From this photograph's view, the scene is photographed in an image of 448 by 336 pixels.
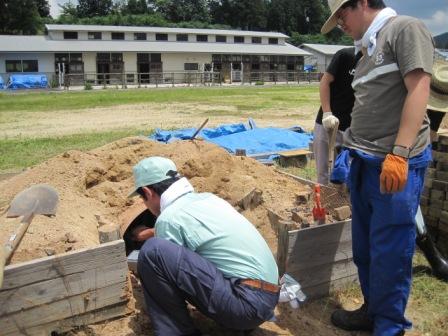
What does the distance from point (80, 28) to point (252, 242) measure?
47.2 m

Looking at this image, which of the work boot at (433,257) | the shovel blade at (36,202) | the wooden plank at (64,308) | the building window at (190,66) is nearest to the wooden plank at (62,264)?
the wooden plank at (64,308)

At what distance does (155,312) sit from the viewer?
264 centimetres

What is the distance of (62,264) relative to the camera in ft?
9.29

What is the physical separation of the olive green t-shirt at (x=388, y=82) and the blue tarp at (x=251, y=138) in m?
→ 5.76

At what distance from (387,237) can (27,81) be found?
120 ft

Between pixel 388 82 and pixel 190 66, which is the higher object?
pixel 388 82

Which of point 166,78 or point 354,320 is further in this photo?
point 166,78

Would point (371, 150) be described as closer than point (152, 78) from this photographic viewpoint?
Yes

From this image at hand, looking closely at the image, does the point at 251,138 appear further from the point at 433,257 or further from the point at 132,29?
the point at 132,29

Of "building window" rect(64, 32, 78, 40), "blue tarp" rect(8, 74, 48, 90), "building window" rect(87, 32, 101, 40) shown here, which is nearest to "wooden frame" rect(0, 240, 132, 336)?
"blue tarp" rect(8, 74, 48, 90)

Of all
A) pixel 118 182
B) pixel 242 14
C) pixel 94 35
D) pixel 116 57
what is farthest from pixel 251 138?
pixel 242 14

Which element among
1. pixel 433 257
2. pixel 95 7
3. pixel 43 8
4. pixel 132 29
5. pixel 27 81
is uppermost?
pixel 95 7

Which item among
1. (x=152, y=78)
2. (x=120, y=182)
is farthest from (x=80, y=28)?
(x=120, y=182)

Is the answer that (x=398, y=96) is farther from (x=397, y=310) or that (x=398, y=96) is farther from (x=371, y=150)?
(x=397, y=310)
